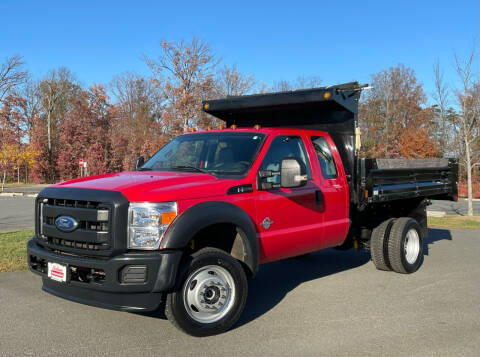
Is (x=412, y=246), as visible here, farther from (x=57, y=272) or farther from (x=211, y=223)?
(x=57, y=272)

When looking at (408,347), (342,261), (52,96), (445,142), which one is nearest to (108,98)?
(52,96)

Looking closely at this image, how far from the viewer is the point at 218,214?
4.15 m

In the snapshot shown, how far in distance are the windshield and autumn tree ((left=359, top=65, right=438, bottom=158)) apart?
Answer: 28.5 metres

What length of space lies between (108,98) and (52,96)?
9.48m

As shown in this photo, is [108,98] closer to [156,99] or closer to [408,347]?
[156,99]

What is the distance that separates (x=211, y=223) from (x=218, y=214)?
0.11 m

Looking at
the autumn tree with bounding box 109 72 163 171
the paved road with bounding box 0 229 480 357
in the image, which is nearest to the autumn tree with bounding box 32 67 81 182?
the autumn tree with bounding box 109 72 163 171

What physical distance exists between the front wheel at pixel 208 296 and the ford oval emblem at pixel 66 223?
1066 mm

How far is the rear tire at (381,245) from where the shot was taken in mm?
6578

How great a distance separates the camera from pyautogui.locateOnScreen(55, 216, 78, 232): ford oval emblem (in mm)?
3996

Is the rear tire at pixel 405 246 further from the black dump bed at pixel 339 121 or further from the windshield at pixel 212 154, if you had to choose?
the windshield at pixel 212 154

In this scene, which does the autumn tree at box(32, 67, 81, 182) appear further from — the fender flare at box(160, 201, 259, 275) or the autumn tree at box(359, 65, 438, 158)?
the fender flare at box(160, 201, 259, 275)

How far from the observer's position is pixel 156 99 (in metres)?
48.4

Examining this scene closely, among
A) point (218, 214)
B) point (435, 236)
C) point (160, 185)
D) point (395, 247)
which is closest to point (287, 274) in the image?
point (395, 247)
